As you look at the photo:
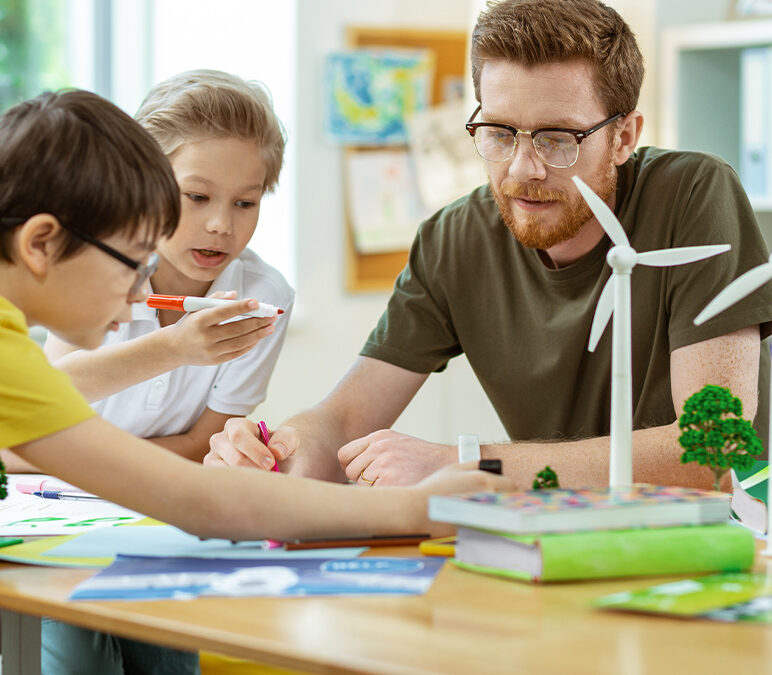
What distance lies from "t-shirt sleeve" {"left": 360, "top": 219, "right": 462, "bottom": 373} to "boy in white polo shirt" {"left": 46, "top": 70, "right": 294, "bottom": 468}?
0.18 metres

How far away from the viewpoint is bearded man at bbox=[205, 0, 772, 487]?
1367 mm

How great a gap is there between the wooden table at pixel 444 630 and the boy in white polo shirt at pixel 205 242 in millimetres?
Answer: 780

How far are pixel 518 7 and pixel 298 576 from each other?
1.04 metres

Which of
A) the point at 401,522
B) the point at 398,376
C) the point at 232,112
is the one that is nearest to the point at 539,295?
the point at 398,376

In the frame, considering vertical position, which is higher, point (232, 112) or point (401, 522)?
point (232, 112)

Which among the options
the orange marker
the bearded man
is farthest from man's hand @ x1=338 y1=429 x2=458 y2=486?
the orange marker

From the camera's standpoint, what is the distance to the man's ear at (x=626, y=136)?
1601 millimetres

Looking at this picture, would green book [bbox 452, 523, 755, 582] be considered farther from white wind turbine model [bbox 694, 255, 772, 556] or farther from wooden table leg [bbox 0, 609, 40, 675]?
wooden table leg [bbox 0, 609, 40, 675]

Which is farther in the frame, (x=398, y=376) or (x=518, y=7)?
(x=398, y=376)

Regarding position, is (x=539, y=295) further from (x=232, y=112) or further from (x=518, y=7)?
(x=232, y=112)

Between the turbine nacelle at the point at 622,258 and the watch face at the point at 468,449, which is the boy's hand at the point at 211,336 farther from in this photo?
the turbine nacelle at the point at 622,258

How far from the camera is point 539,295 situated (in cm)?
169

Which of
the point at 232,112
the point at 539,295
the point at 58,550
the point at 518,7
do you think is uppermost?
the point at 518,7

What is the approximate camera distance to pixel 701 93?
2.93 metres
